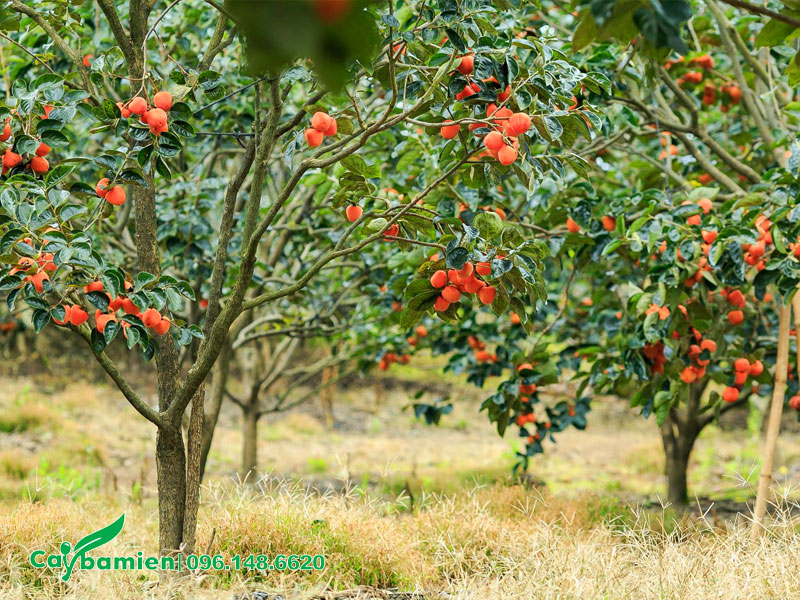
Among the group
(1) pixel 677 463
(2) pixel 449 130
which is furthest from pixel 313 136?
(1) pixel 677 463

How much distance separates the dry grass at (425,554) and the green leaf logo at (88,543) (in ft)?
0.14

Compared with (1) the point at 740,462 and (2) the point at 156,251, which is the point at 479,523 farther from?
(1) the point at 740,462

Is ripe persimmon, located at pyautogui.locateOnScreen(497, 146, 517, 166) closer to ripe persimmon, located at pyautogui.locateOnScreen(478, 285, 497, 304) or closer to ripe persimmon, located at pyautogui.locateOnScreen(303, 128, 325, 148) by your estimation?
ripe persimmon, located at pyautogui.locateOnScreen(478, 285, 497, 304)

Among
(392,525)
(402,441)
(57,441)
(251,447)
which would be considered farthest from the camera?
(402,441)

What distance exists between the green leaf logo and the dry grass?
0.04 meters

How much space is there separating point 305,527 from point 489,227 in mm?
1474

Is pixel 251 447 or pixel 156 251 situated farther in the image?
pixel 251 447

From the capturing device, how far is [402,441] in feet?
31.0

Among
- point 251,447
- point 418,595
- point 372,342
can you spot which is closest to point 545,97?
point 418,595

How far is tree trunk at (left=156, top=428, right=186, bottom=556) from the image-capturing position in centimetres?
255

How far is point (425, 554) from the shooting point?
3066 millimetres

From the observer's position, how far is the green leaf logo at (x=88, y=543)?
2.62 metres

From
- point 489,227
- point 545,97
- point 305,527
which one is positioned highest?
point 545,97

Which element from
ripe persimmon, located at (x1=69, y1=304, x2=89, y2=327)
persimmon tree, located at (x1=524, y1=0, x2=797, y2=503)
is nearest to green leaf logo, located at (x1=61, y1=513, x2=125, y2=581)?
ripe persimmon, located at (x1=69, y1=304, x2=89, y2=327)
